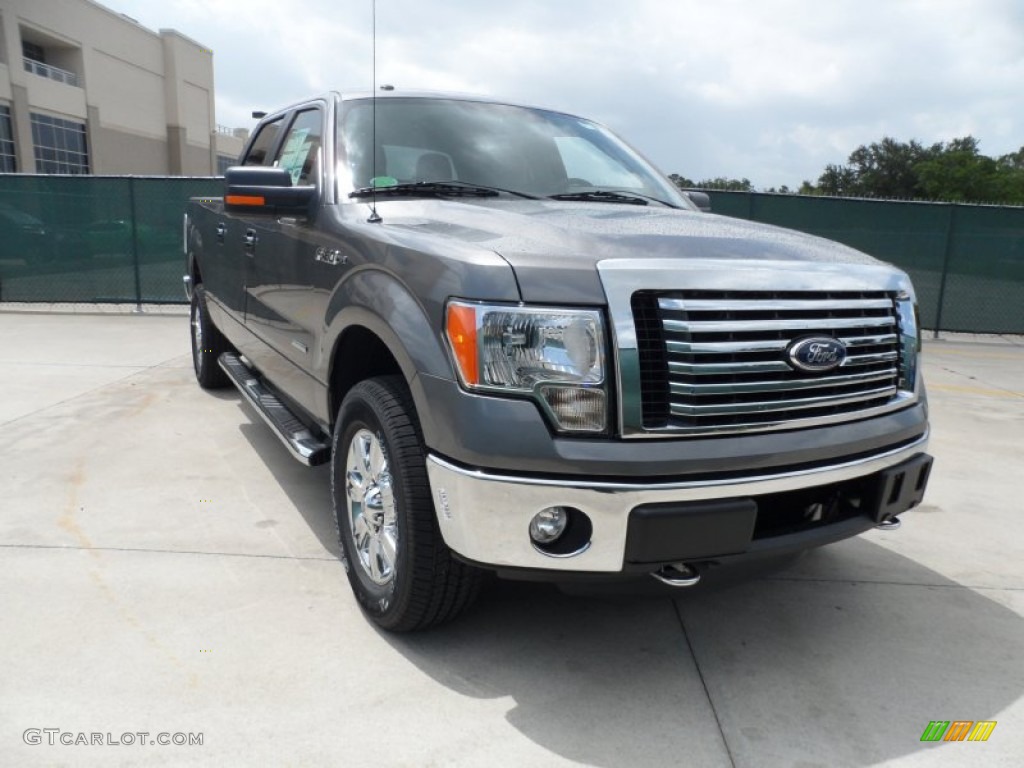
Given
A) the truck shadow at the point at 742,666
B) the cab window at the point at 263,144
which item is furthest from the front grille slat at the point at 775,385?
the cab window at the point at 263,144

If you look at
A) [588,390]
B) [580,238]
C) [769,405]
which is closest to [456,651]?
[588,390]

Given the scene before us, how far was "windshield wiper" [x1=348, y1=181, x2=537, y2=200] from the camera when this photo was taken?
3188 millimetres

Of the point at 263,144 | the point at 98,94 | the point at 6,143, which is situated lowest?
the point at 263,144

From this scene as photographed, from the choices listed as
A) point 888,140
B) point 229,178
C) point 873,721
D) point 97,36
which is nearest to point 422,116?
point 229,178

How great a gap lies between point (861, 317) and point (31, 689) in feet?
8.89

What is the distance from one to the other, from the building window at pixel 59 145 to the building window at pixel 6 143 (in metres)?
1.49

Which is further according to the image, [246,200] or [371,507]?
[246,200]

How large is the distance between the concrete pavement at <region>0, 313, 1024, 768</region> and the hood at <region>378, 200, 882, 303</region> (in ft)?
3.42

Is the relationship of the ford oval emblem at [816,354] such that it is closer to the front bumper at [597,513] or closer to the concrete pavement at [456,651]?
the front bumper at [597,513]

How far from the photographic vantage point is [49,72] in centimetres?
3944

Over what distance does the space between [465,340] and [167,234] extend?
9565 millimetres

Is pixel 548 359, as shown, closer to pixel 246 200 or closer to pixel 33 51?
pixel 246 200

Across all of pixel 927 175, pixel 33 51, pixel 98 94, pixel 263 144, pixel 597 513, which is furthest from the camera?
pixel 927 175

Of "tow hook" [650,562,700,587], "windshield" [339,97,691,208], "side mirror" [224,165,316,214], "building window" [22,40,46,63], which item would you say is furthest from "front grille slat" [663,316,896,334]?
"building window" [22,40,46,63]
